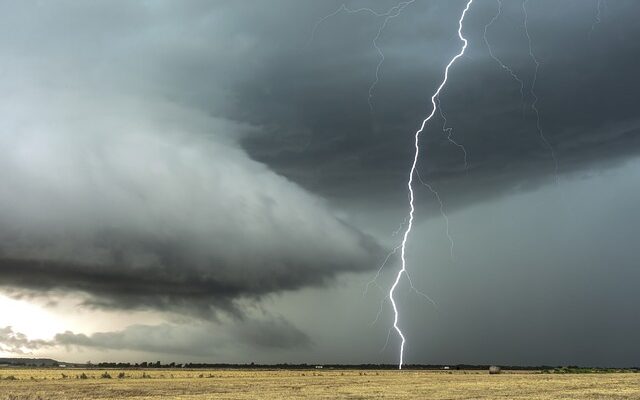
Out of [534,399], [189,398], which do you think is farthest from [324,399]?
[534,399]

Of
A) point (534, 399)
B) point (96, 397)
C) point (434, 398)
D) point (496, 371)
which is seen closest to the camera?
point (534, 399)

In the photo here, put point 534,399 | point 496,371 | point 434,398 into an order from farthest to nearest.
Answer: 1. point 496,371
2. point 434,398
3. point 534,399

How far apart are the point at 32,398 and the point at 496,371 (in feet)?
278

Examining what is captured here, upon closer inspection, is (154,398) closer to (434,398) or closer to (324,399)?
(324,399)

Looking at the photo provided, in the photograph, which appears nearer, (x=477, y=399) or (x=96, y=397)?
(x=477, y=399)

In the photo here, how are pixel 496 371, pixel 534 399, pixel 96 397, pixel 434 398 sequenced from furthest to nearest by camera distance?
pixel 496 371 < pixel 96 397 < pixel 434 398 < pixel 534 399

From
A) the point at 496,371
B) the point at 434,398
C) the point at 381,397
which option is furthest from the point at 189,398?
the point at 496,371

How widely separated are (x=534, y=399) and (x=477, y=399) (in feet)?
10.4

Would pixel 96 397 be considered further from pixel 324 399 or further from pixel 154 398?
pixel 324 399

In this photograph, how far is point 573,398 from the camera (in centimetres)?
3512

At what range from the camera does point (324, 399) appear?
1433 inches

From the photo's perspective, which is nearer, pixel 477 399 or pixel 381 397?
pixel 477 399

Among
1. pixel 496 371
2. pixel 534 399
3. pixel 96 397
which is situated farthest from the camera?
pixel 496 371

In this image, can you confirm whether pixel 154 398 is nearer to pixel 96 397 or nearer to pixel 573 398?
pixel 96 397
